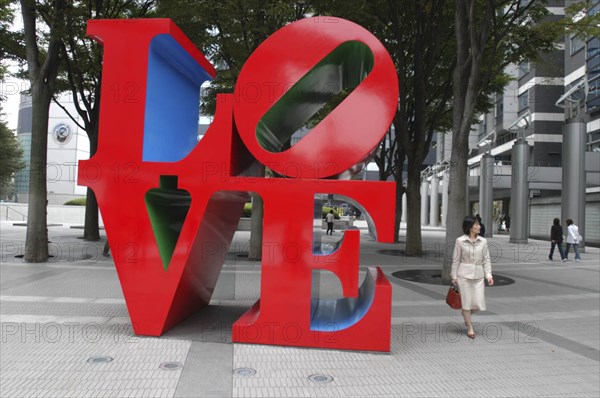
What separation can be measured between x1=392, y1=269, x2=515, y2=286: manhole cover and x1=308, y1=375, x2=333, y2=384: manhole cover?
671cm

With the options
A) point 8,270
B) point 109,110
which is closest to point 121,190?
point 109,110

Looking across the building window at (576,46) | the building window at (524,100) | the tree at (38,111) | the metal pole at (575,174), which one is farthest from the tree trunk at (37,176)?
the building window at (524,100)

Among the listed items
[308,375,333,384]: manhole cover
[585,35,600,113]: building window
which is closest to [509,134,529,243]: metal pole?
[585,35,600,113]: building window

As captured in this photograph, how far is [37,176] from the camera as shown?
12.3 m

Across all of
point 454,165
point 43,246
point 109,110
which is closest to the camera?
point 109,110

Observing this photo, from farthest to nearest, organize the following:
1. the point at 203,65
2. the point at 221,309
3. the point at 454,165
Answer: the point at 454,165, the point at 221,309, the point at 203,65

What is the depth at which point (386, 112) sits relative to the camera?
18.5 feet

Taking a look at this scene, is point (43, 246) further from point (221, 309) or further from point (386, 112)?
point (386, 112)

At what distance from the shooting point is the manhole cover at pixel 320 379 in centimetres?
459

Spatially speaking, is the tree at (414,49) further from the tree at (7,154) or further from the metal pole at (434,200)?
the tree at (7,154)

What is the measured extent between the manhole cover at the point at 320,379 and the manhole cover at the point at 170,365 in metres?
1.40

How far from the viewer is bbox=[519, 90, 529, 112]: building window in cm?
3644

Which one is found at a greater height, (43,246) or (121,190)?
(121,190)

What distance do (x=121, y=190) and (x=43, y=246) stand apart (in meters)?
8.56
